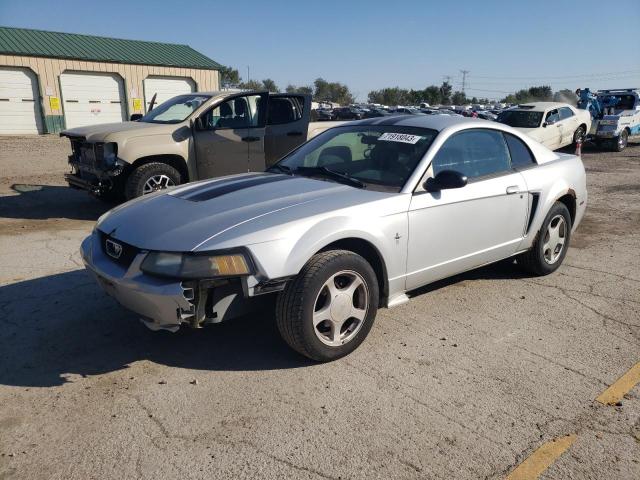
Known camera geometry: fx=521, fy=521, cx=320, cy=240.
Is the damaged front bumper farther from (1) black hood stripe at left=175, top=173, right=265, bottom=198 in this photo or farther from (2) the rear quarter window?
(2) the rear quarter window

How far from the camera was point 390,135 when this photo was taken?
4.27m

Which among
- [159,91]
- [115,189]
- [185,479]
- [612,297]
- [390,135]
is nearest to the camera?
[185,479]

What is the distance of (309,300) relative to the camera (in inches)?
124

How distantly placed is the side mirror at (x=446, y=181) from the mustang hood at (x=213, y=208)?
398mm

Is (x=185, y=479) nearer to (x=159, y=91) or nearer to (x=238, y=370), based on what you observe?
(x=238, y=370)

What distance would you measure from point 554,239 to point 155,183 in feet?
17.6

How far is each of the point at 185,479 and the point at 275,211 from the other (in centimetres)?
161

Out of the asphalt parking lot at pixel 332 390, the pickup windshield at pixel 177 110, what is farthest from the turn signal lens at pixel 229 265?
the pickup windshield at pixel 177 110

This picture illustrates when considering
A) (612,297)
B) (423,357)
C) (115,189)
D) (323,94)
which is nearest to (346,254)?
(423,357)

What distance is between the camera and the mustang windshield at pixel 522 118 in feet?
48.3

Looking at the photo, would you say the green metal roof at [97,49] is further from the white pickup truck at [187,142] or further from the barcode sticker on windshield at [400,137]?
the barcode sticker on windshield at [400,137]

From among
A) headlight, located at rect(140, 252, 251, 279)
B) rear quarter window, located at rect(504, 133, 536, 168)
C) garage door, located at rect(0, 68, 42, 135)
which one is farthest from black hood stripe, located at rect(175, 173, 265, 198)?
garage door, located at rect(0, 68, 42, 135)

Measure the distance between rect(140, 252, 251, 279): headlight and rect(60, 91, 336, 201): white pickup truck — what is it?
472 cm

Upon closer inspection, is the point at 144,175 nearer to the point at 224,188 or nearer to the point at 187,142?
the point at 187,142
